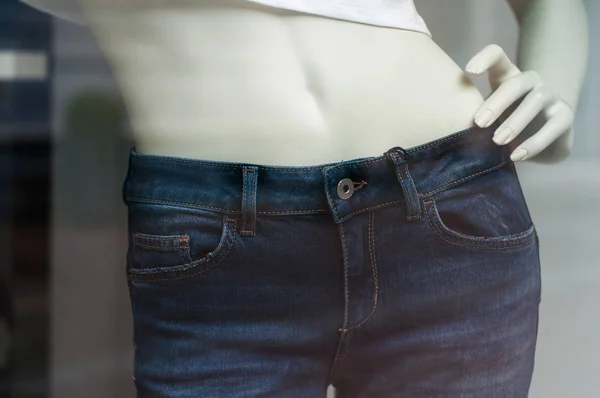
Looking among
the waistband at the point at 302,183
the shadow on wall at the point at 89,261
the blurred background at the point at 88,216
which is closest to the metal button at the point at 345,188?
the waistband at the point at 302,183

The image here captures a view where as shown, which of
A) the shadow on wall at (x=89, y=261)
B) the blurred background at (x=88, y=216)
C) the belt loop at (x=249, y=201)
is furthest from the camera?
the shadow on wall at (x=89, y=261)

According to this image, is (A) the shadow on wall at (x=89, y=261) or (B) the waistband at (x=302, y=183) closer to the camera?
(B) the waistband at (x=302, y=183)

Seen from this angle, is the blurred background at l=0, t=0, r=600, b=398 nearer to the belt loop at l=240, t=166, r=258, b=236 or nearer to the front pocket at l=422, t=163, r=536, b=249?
the front pocket at l=422, t=163, r=536, b=249

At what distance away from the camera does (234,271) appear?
60 centimetres

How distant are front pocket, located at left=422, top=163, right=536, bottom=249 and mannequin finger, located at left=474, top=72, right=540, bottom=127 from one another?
0.20 feet

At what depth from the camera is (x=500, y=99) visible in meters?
0.65

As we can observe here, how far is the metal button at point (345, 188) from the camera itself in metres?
0.59

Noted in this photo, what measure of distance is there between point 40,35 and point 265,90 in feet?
1.91

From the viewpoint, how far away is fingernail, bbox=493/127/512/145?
65 centimetres

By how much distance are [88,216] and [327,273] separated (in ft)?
2.46

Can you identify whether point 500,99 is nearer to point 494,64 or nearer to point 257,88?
point 494,64

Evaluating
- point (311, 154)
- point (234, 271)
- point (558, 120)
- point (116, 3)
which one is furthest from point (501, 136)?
point (116, 3)

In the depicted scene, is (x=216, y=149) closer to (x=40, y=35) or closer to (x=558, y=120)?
(x=558, y=120)

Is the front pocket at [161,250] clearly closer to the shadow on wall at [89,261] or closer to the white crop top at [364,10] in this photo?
the white crop top at [364,10]
